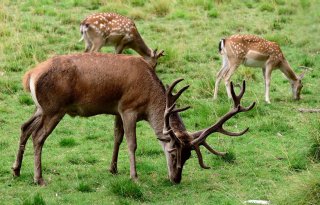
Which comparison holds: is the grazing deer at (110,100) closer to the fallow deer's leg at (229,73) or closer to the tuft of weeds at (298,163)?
the tuft of weeds at (298,163)

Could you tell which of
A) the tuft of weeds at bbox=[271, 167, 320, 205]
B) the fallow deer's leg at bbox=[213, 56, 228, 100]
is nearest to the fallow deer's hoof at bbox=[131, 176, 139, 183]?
the tuft of weeds at bbox=[271, 167, 320, 205]

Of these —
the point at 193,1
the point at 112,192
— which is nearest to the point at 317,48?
the point at 193,1

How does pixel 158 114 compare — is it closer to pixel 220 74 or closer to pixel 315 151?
pixel 315 151

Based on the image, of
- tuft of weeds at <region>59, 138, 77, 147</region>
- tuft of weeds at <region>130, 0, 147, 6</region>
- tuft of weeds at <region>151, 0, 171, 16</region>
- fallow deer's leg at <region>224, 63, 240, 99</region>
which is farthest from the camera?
tuft of weeds at <region>130, 0, 147, 6</region>

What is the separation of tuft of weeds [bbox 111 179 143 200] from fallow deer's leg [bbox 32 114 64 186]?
2.66ft

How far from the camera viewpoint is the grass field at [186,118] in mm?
7910

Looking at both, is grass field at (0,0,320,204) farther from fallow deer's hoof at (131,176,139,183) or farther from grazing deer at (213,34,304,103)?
grazing deer at (213,34,304,103)

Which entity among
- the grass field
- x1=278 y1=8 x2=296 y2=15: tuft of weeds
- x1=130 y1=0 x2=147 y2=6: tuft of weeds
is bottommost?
x1=130 y1=0 x2=147 y2=6: tuft of weeds

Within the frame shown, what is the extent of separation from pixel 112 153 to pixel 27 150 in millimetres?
1019

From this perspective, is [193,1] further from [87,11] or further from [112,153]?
[112,153]

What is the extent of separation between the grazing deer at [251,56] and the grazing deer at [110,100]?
3.90m

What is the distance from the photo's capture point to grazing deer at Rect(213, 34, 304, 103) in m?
12.1

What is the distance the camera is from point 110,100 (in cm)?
820

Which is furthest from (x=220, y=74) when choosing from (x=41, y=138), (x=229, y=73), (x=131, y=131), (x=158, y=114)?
(x=41, y=138)
